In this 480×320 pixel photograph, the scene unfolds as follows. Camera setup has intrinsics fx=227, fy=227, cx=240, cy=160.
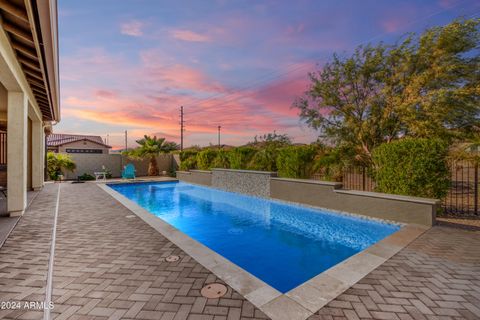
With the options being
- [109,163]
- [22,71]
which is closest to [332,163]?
[22,71]

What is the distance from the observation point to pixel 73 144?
3247 cm

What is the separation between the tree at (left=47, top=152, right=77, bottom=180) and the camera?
1650cm

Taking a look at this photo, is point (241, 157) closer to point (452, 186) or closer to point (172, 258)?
point (452, 186)

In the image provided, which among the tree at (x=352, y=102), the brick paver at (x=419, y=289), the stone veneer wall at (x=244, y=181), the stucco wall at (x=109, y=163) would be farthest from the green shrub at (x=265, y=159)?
the stucco wall at (x=109, y=163)

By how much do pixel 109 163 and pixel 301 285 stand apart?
68.9 ft

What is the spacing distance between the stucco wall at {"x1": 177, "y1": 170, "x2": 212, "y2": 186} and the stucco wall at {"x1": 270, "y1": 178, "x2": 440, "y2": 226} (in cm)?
580

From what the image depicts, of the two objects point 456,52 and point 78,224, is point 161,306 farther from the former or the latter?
point 456,52

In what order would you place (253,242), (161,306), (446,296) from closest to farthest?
1. (161,306)
2. (446,296)
3. (253,242)

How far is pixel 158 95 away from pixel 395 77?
1631cm

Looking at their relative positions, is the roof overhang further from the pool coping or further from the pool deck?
the pool coping

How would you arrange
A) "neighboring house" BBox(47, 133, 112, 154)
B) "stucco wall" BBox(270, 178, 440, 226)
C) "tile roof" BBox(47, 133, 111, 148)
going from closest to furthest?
"stucco wall" BBox(270, 178, 440, 226) < "neighboring house" BBox(47, 133, 112, 154) < "tile roof" BBox(47, 133, 111, 148)

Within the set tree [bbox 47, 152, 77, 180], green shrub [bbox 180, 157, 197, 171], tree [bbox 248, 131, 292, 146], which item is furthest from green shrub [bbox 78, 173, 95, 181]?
tree [bbox 248, 131, 292, 146]

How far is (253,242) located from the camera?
6164mm

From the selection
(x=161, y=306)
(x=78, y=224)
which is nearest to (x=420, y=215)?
(x=161, y=306)
